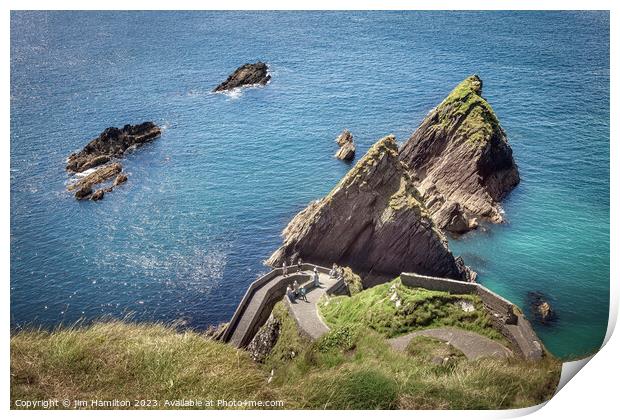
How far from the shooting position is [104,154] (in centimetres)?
1852

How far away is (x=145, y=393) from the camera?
13109 millimetres

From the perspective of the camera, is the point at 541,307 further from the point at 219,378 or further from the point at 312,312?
the point at 219,378

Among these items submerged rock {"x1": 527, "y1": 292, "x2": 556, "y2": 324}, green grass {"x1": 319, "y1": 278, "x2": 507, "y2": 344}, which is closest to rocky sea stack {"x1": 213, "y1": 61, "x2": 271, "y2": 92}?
green grass {"x1": 319, "y1": 278, "x2": 507, "y2": 344}

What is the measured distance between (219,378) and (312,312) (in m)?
5.58

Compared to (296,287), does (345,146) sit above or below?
above

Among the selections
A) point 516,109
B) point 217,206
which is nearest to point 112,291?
point 217,206

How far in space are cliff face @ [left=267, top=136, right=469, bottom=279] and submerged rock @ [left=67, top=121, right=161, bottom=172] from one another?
290 inches

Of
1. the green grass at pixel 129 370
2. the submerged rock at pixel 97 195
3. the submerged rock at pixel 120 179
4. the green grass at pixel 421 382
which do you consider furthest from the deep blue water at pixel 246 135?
the green grass at pixel 421 382

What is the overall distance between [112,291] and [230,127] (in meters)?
6.18

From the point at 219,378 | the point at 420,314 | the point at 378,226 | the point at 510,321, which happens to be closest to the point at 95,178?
the point at 219,378

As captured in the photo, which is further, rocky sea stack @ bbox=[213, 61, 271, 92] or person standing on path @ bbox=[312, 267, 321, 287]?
person standing on path @ bbox=[312, 267, 321, 287]

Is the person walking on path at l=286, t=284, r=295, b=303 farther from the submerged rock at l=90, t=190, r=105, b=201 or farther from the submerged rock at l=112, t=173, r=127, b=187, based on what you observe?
the submerged rock at l=90, t=190, r=105, b=201

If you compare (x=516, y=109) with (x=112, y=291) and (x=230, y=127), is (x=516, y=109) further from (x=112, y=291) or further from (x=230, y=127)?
(x=112, y=291)

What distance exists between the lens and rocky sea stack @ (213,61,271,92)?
19.1 meters
